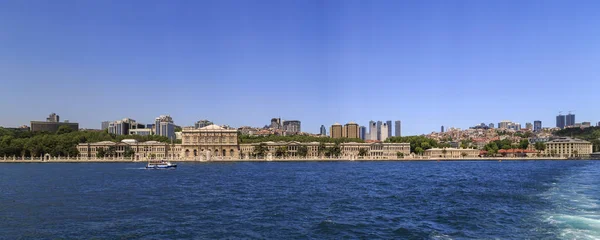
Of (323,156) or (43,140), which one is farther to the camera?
(323,156)

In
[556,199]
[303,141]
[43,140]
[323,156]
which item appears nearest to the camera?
[556,199]

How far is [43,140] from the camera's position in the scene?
104438mm

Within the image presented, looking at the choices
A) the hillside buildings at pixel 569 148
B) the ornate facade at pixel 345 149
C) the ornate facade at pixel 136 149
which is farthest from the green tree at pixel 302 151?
the hillside buildings at pixel 569 148

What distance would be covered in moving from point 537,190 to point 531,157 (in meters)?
97.9

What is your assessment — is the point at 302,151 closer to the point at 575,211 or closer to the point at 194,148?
the point at 194,148

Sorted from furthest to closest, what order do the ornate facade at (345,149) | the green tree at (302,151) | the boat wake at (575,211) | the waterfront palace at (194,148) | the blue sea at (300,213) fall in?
the ornate facade at (345,149) < the green tree at (302,151) < the waterfront palace at (194,148) < the blue sea at (300,213) < the boat wake at (575,211)

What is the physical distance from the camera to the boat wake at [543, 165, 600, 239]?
1872 centimetres

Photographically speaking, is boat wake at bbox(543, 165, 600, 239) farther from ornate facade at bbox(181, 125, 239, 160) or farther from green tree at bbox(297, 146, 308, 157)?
ornate facade at bbox(181, 125, 239, 160)

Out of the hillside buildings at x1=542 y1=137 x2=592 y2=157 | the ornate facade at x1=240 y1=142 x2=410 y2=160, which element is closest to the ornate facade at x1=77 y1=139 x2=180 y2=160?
the ornate facade at x1=240 y1=142 x2=410 y2=160

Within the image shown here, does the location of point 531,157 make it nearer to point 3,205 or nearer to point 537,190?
point 537,190

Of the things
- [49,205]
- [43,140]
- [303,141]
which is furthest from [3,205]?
[303,141]

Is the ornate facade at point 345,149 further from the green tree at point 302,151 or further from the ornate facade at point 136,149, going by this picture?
the ornate facade at point 136,149

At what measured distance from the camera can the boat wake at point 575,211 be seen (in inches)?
737

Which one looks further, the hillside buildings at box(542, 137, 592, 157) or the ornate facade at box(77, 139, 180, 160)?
the hillside buildings at box(542, 137, 592, 157)
